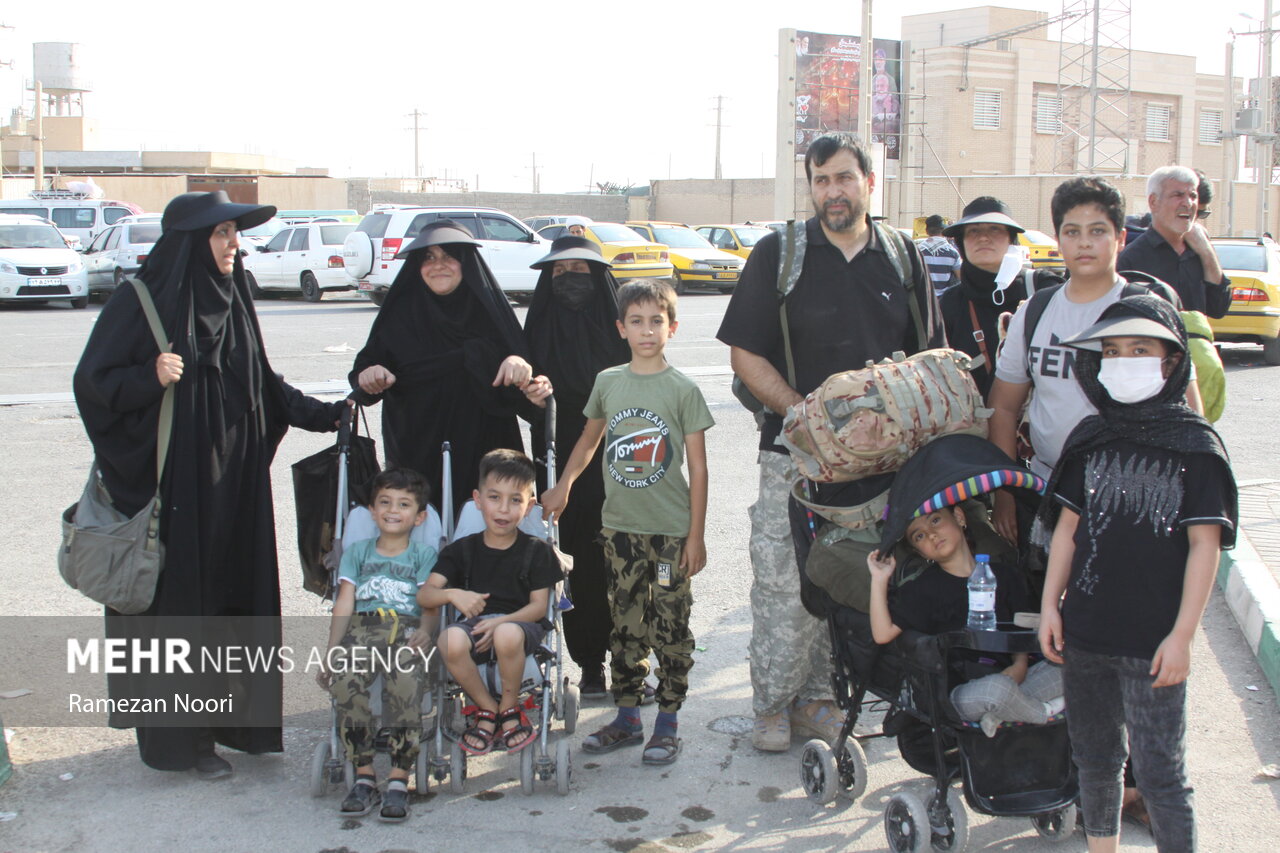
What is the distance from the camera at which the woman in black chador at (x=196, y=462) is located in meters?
4.14

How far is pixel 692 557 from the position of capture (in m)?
4.35

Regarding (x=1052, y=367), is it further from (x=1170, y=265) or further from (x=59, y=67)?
(x=59, y=67)

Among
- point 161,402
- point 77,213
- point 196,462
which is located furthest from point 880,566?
point 77,213

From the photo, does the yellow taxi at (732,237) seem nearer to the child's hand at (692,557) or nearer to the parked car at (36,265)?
the parked car at (36,265)

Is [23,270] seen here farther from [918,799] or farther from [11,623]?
[918,799]

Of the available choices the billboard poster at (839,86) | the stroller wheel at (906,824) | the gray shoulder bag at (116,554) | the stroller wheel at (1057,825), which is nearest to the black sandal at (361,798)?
the gray shoulder bag at (116,554)

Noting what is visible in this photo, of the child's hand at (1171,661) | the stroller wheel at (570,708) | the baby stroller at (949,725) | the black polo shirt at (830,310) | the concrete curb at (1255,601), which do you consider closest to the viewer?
the child's hand at (1171,661)

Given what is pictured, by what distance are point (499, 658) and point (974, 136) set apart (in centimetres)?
5093

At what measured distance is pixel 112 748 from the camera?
4484mm

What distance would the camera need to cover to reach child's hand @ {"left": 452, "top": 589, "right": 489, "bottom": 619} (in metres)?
Answer: 4.04

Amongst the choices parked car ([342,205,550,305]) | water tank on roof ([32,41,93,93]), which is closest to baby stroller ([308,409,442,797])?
parked car ([342,205,550,305])

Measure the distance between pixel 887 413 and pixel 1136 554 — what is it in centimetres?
84

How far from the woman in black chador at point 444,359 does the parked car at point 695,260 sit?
2190 cm

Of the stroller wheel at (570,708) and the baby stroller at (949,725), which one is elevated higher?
the baby stroller at (949,725)
